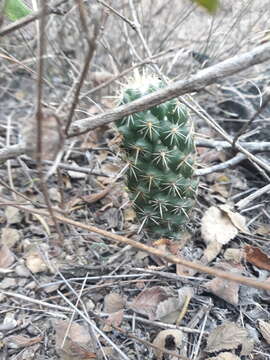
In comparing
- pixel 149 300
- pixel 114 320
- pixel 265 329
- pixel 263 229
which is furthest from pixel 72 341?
pixel 263 229

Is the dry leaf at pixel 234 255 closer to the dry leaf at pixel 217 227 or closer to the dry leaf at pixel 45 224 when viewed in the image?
the dry leaf at pixel 217 227

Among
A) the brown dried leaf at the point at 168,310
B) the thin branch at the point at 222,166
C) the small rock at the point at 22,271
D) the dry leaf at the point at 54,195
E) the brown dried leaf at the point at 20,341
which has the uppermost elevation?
the thin branch at the point at 222,166

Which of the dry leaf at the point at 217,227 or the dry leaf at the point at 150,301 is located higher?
the dry leaf at the point at 217,227

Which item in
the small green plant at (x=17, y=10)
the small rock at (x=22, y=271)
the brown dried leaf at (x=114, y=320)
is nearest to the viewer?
the small green plant at (x=17, y=10)

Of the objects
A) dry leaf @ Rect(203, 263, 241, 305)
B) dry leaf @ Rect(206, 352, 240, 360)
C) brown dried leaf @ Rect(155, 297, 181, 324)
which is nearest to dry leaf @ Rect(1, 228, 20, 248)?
brown dried leaf @ Rect(155, 297, 181, 324)

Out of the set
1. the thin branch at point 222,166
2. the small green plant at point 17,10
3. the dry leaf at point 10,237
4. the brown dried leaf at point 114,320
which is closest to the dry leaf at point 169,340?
the brown dried leaf at point 114,320

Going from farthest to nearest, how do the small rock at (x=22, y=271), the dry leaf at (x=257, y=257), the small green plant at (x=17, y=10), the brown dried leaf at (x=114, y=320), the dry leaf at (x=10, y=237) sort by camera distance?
the dry leaf at (x=10, y=237), the small rock at (x=22, y=271), the dry leaf at (x=257, y=257), the brown dried leaf at (x=114, y=320), the small green plant at (x=17, y=10)

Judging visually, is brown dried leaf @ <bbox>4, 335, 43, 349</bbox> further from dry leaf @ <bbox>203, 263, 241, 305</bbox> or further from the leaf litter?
dry leaf @ <bbox>203, 263, 241, 305</bbox>

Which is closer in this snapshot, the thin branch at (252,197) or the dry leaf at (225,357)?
the dry leaf at (225,357)
